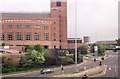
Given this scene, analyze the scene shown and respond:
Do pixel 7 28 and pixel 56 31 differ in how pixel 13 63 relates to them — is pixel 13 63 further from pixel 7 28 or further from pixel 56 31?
pixel 56 31

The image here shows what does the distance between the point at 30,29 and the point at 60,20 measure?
9.29m

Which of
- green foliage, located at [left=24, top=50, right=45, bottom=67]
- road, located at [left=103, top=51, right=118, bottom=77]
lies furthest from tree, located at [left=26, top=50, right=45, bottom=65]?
road, located at [left=103, top=51, right=118, bottom=77]

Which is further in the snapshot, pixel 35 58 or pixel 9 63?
pixel 35 58

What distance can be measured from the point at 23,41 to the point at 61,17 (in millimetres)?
11991

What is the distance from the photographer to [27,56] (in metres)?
Answer: 41.2

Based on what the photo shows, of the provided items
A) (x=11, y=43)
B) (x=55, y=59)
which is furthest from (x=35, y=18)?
(x=55, y=59)

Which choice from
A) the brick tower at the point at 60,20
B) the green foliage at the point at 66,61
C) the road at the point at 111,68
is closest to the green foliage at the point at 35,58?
the green foliage at the point at 66,61

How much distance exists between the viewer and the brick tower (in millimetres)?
72562

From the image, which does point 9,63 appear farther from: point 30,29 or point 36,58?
point 30,29

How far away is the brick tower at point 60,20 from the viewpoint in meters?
72.6

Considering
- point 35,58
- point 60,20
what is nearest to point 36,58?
point 35,58

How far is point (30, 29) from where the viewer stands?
6812 cm

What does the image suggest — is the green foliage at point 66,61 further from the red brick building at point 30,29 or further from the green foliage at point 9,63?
the red brick building at point 30,29

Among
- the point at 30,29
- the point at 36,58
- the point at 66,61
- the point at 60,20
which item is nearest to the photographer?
the point at 36,58
